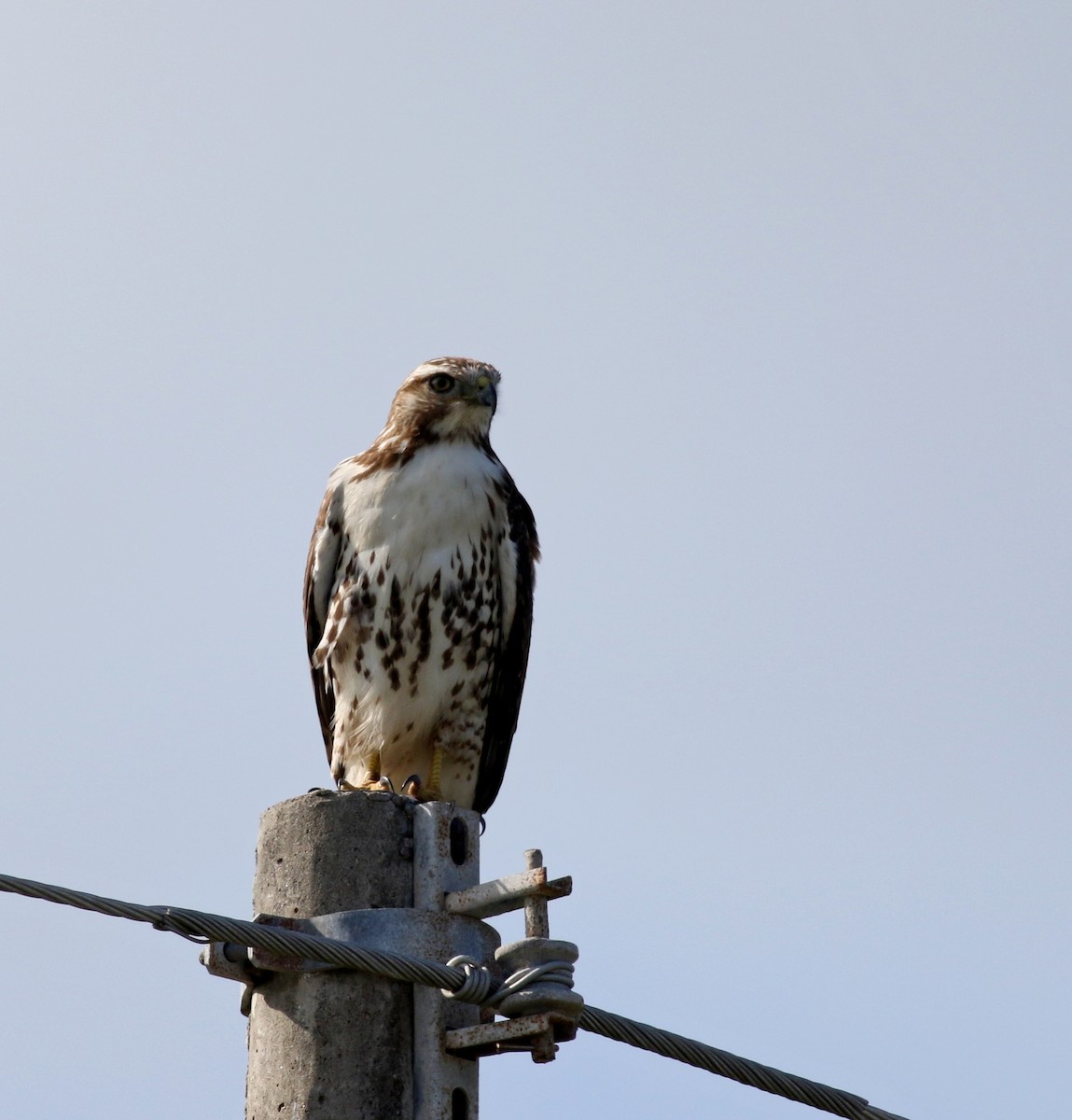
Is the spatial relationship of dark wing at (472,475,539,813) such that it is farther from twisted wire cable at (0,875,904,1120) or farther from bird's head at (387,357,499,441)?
twisted wire cable at (0,875,904,1120)

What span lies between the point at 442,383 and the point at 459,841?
4162mm

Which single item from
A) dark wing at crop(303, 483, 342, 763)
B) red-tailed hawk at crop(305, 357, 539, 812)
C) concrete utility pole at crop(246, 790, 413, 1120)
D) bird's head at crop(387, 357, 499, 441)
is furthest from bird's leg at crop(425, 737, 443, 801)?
concrete utility pole at crop(246, 790, 413, 1120)

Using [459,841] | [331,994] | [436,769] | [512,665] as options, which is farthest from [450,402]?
[331,994]

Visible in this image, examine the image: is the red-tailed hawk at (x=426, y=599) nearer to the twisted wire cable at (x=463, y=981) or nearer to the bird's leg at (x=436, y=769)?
the bird's leg at (x=436, y=769)

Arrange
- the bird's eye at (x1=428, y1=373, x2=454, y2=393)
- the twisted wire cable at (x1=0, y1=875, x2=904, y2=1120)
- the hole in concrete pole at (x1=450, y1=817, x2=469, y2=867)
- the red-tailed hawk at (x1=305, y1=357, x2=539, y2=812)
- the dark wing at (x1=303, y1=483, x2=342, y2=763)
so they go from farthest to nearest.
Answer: the bird's eye at (x1=428, y1=373, x2=454, y2=393) < the dark wing at (x1=303, y1=483, x2=342, y2=763) < the red-tailed hawk at (x1=305, y1=357, x2=539, y2=812) < the hole in concrete pole at (x1=450, y1=817, x2=469, y2=867) < the twisted wire cable at (x1=0, y1=875, x2=904, y2=1120)

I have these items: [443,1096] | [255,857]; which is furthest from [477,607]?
[443,1096]

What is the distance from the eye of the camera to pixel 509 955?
4.54 m

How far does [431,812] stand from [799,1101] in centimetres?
121

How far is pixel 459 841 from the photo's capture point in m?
4.80

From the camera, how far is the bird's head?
8.54m

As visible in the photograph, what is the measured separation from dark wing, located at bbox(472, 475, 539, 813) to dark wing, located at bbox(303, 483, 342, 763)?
0.75 meters

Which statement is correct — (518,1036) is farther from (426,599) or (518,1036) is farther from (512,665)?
(512,665)

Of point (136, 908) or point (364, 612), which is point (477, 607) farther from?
point (136, 908)

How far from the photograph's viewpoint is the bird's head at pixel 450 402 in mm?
8539
